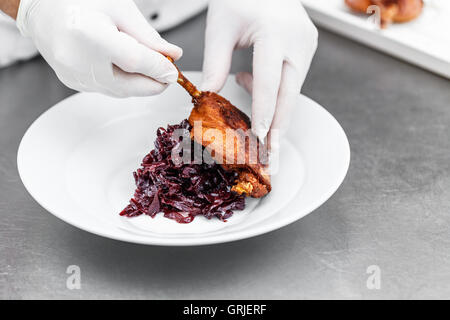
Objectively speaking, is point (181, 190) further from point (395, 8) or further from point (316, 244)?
point (395, 8)

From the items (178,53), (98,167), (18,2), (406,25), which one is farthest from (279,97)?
(406,25)

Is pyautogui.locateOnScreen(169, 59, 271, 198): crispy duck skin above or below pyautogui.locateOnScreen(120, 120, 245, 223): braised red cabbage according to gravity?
above

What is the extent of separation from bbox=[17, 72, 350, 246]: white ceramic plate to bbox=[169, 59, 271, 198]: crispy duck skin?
85 mm

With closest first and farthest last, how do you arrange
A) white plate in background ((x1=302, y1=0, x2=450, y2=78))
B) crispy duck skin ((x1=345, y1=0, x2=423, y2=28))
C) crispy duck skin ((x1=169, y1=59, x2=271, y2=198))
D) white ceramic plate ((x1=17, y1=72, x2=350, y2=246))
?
1. white ceramic plate ((x1=17, y1=72, x2=350, y2=246))
2. crispy duck skin ((x1=169, y1=59, x2=271, y2=198))
3. white plate in background ((x1=302, y1=0, x2=450, y2=78))
4. crispy duck skin ((x1=345, y1=0, x2=423, y2=28))

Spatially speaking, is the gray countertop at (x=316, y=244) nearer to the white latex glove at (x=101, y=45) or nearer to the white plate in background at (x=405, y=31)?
the white plate in background at (x=405, y=31)

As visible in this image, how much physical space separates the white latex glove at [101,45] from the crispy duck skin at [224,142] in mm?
141

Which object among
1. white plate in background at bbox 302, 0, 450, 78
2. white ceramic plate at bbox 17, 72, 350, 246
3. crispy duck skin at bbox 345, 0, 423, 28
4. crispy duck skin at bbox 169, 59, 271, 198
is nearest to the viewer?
white ceramic plate at bbox 17, 72, 350, 246

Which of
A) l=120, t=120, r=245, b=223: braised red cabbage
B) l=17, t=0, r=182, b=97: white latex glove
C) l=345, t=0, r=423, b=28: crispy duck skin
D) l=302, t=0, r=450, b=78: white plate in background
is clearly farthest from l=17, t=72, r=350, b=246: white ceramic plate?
l=345, t=0, r=423, b=28: crispy duck skin

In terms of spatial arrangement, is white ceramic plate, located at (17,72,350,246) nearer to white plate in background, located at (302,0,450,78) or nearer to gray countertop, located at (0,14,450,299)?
gray countertop, located at (0,14,450,299)

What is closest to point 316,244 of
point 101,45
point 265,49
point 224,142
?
point 224,142

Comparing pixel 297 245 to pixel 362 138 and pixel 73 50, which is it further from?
pixel 73 50

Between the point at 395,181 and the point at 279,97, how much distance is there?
0.56m

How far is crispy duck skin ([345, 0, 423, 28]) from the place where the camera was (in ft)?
9.03

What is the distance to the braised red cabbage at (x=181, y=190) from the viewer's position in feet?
5.87
